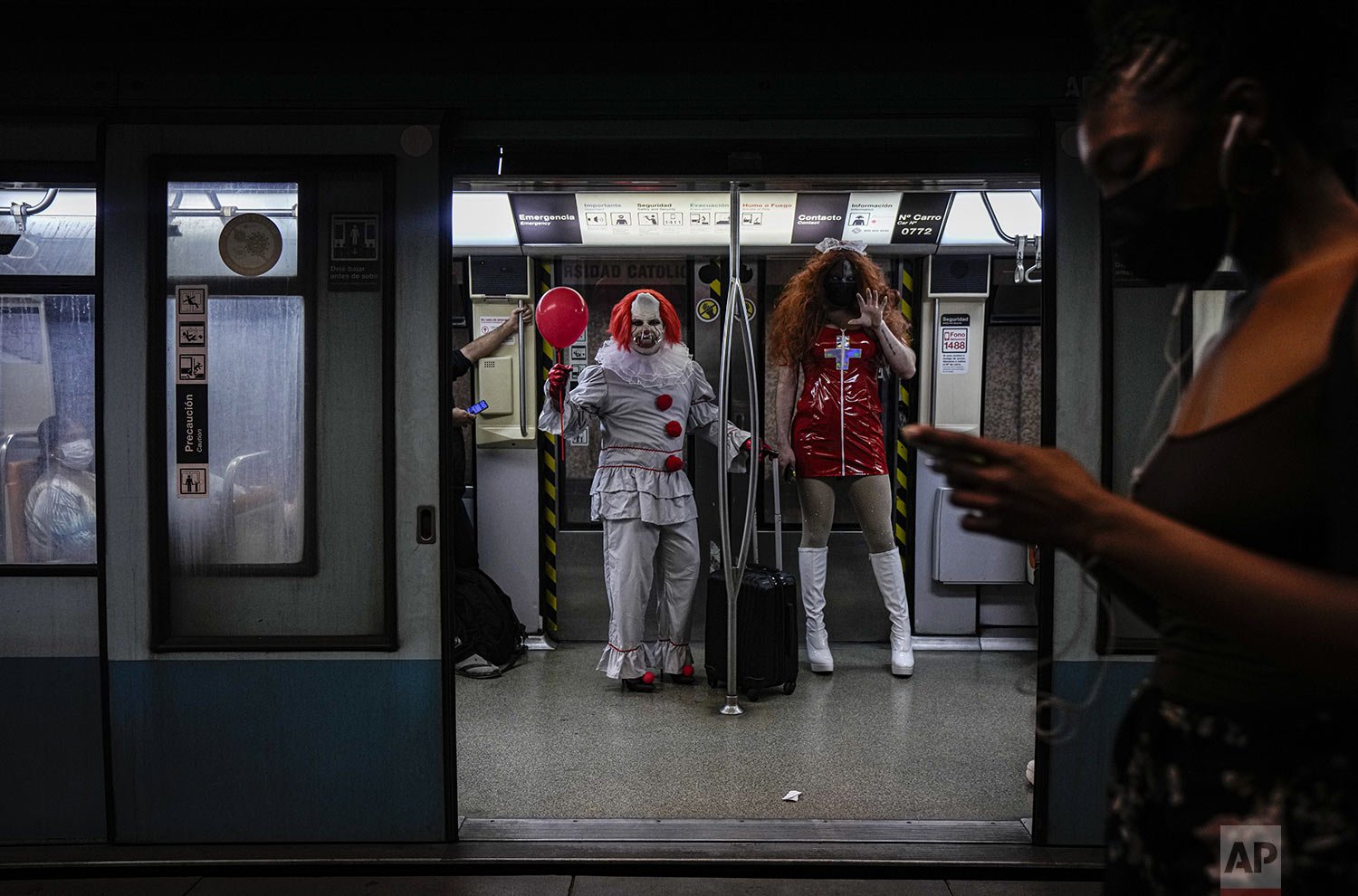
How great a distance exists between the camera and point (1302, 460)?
2.86 ft

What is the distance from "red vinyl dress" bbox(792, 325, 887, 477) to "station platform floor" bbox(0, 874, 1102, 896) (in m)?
2.63

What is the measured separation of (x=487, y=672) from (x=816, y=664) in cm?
179

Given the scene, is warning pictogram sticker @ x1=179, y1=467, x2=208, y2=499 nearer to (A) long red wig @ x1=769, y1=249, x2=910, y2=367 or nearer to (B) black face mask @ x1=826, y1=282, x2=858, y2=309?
(A) long red wig @ x1=769, y1=249, x2=910, y2=367

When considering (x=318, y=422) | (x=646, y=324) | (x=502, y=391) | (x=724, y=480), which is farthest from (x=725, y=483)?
(x=318, y=422)

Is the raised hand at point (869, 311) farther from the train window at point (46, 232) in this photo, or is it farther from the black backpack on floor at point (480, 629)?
the train window at point (46, 232)

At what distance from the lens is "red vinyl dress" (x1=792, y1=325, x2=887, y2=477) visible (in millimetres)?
5410

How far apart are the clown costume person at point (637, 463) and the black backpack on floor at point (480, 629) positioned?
0.62 m

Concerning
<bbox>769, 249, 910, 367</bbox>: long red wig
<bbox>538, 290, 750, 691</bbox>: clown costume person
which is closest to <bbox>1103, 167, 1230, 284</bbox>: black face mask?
<bbox>538, 290, 750, 691</bbox>: clown costume person

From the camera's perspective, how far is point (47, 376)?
3.31m

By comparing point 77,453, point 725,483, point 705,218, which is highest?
point 705,218

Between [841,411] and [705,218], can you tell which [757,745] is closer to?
[841,411]

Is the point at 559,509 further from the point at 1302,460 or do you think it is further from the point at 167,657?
the point at 1302,460

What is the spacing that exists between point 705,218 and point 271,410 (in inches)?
115

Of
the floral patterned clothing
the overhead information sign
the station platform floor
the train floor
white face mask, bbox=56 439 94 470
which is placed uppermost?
the overhead information sign
